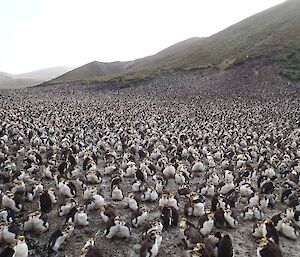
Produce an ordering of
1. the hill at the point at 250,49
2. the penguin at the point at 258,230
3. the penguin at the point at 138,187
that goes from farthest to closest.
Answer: the hill at the point at 250,49, the penguin at the point at 138,187, the penguin at the point at 258,230

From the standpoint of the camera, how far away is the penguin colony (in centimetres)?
1234

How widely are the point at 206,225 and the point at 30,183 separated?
8.58 meters

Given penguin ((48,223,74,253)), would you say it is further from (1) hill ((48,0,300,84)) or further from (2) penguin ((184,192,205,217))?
(1) hill ((48,0,300,84))

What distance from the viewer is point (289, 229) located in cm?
1338

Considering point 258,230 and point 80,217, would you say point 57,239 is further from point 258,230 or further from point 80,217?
point 258,230

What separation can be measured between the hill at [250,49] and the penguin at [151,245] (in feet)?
196

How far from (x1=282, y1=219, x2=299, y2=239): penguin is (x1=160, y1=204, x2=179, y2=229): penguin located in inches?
148

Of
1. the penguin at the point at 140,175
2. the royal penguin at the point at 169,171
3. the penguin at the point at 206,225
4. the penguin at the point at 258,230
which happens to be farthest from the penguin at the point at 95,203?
the penguin at the point at 258,230

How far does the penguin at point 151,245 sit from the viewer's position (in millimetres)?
11477

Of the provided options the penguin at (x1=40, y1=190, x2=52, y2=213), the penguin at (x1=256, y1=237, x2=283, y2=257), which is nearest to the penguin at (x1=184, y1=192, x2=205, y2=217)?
the penguin at (x1=256, y1=237, x2=283, y2=257)

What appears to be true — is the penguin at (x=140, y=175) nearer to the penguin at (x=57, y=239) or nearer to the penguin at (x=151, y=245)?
the penguin at (x=151, y=245)

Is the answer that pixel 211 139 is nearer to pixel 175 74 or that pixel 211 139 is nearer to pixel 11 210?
pixel 11 210

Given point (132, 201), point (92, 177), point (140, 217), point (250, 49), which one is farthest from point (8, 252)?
point (250, 49)

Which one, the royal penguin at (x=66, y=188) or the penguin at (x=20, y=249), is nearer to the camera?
the penguin at (x=20, y=249)
